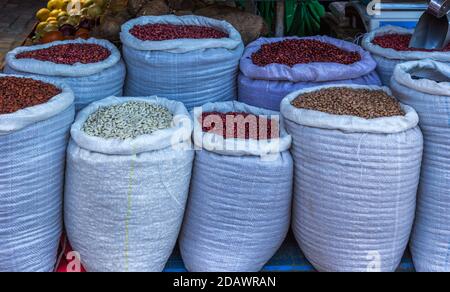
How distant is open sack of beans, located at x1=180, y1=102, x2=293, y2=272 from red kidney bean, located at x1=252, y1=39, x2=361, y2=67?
33cm

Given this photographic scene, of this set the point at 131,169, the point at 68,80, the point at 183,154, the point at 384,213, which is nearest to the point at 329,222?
the point at 384,213

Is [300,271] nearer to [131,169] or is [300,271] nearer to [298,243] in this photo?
[298,243]

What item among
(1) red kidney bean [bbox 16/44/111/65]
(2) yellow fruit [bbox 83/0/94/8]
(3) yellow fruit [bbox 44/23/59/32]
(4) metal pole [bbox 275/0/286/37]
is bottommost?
(3) yellow fruit [bbox 44/23/59/32]

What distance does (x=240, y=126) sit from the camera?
2.03 m

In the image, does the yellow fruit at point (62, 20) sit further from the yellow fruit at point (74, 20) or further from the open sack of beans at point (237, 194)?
the open sack of beans at point (237, 194)

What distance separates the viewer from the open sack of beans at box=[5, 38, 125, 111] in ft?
7.39

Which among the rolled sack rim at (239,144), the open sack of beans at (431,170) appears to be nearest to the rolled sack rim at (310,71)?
the open sack of beans at (431,170)

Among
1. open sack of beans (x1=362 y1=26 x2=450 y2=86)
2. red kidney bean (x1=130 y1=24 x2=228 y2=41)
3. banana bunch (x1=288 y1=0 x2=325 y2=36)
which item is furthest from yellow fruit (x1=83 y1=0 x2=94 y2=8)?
open sack of beans (x1=362 y1=26 x2=450 y2=86)

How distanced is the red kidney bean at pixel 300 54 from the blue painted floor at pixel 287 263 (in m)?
0.71

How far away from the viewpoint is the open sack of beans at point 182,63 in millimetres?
2299

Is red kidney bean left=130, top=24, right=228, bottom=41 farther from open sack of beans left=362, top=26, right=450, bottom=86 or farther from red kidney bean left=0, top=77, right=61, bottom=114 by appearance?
open sack of beans left=362, top=26, right=450, bottom=86

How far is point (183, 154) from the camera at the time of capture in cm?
189

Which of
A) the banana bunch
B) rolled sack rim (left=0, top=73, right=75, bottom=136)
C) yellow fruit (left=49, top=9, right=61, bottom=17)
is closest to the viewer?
rolled sack rim (left=0, top=73, right=75, bottom=136)

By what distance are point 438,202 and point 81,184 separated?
116 centimetres
